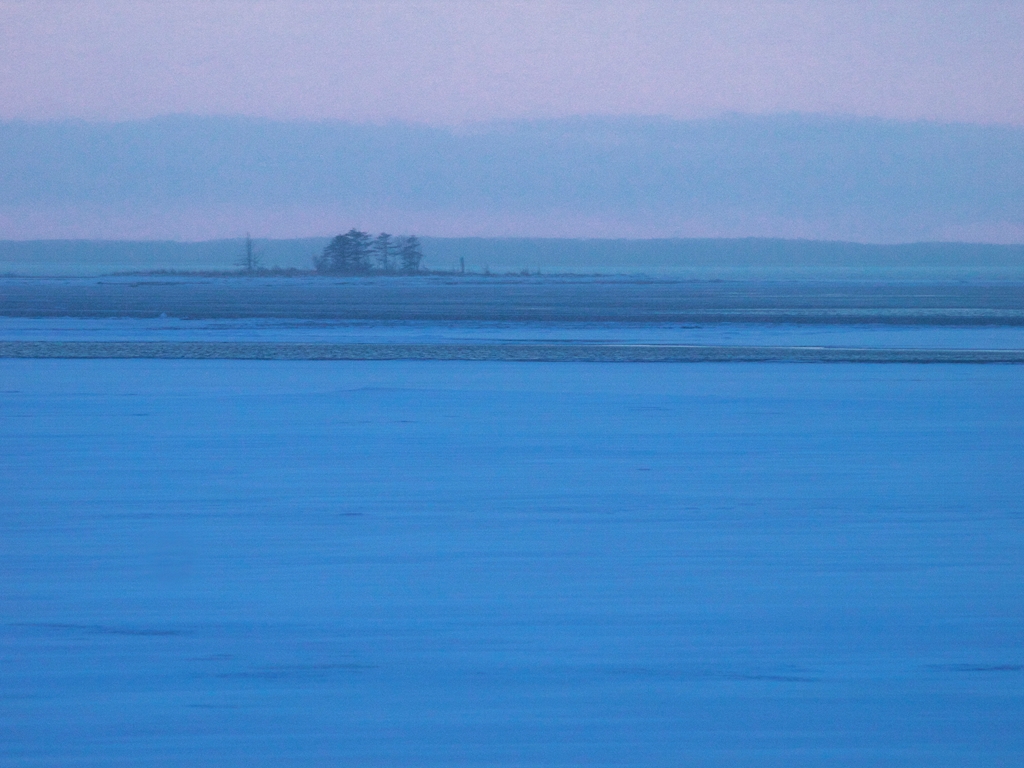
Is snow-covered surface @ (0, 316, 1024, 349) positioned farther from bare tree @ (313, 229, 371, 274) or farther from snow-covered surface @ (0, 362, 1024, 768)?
bare tree @ (313, 229, 371, 274)

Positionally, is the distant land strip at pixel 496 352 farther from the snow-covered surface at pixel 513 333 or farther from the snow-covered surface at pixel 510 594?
the snow-covered surface at pixel 510 594

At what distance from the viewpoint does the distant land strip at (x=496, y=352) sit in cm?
1479

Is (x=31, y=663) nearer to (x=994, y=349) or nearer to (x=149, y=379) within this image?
(x=149, y=379)

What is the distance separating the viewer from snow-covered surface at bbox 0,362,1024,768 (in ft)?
10.0

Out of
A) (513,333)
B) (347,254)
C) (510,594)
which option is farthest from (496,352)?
(347,254)

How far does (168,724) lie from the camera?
307cm

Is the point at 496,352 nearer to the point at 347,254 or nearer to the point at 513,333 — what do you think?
the point at 513,333

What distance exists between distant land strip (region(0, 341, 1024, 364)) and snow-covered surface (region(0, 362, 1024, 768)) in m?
6.24

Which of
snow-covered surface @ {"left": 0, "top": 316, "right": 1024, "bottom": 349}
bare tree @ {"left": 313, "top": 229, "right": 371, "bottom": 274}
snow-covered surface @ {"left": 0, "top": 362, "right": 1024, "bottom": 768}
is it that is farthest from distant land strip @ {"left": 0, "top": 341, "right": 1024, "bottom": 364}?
bare tree @ {"left": 313, "top": 229, "right": 371, "bottom": 274}

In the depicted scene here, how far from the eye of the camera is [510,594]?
4219mm

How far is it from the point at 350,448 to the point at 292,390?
3.62m

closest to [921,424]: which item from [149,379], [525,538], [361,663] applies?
[525,538]

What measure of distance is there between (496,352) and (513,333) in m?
4.46

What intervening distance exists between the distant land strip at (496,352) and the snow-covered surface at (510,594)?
6.24m
